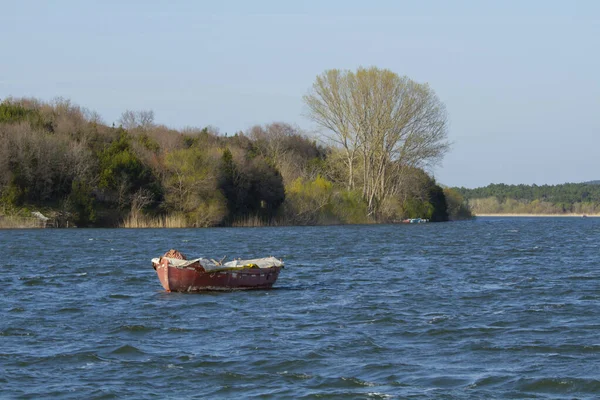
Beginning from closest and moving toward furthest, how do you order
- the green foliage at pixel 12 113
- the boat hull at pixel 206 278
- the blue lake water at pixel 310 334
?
the blue lake water at pixel 310 334 → the boat hull at pixel 206 278 → the green foliage at pixel 12 113

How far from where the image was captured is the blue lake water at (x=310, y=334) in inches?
601

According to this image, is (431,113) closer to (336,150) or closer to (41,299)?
(336,150)

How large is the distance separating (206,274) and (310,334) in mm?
8378

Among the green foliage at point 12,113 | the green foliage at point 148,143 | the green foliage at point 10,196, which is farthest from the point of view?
the green foliage at point 148,143

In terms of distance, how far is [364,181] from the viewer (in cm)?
9450

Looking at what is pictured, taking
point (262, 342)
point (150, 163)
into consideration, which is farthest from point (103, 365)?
point (150, 163)

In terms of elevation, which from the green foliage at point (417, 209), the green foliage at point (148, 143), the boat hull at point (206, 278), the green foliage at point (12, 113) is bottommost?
the boat hull at point (206, 278)

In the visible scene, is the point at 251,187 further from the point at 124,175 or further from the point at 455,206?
the point at 455,206

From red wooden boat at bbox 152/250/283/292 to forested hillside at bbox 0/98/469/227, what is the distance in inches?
1797

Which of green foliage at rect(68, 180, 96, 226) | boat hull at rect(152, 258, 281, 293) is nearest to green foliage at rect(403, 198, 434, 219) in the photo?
green foliage at rect(68, 180, 96, 226)

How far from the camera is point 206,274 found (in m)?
27.8

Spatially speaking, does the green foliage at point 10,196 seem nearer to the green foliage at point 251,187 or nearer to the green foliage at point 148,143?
the green foliage at point 148,143

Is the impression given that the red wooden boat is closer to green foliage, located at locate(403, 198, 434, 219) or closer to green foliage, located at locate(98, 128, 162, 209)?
green foliage, located at locate(98, 128, 162, 209)

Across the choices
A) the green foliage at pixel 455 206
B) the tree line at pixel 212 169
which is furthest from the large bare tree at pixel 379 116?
the green foliage at pixel 455 206
